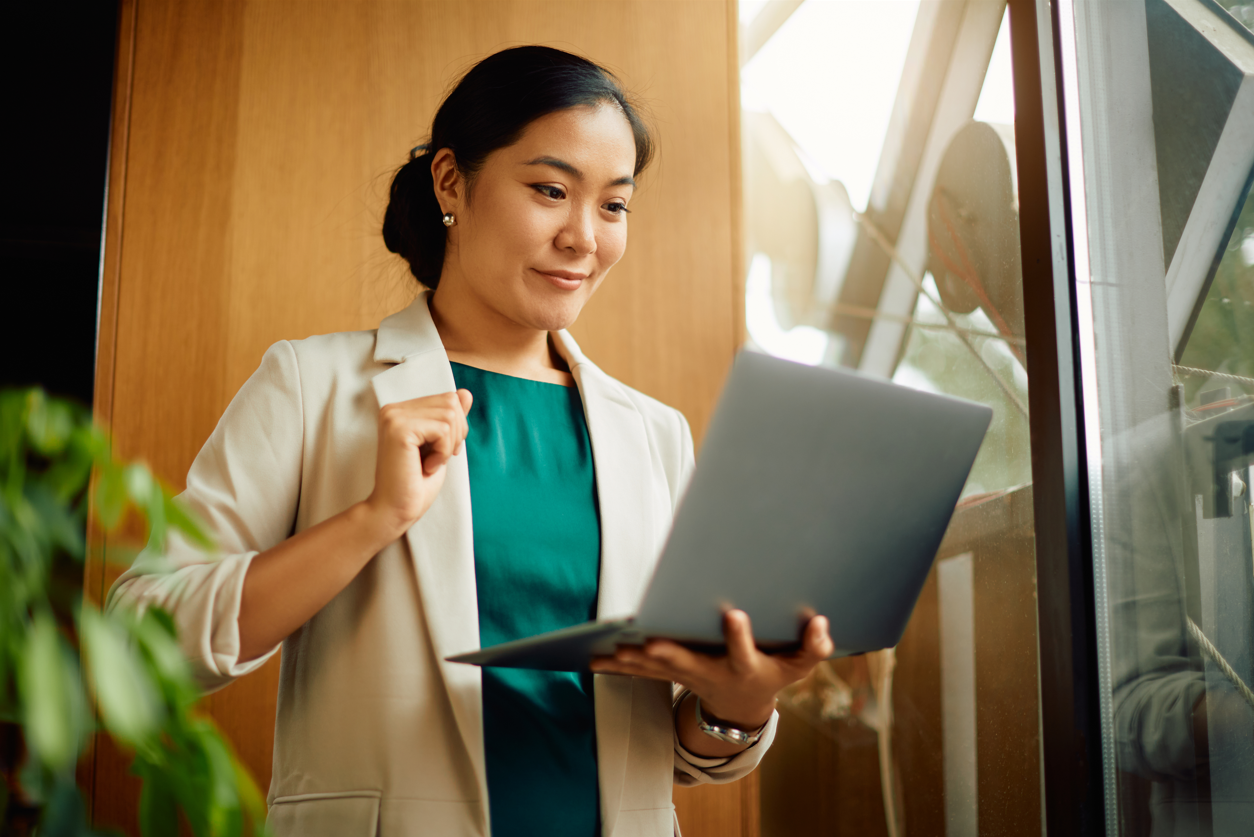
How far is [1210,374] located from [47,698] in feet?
3.81

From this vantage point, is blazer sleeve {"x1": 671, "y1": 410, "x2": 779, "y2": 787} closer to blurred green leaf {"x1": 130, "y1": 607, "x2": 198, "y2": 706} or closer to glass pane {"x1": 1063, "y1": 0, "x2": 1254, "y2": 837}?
glass pane {"x1": 1063, "y1": 0, "x2": 1254, "y2": 837}

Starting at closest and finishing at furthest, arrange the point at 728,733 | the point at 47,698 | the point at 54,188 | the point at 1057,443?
the point at 47,698 < the point at 728,733 < the point at 1057,443 < the point at 54,188

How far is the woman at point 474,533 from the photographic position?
0.85 meters

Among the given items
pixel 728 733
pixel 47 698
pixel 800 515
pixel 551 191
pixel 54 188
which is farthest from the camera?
pixel 54 188

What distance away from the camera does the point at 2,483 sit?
1.31 feet

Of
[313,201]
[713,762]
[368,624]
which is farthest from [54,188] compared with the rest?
[713,762]

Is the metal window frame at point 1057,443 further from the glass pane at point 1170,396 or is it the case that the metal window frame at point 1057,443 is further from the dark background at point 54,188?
the dark background at point 54,188

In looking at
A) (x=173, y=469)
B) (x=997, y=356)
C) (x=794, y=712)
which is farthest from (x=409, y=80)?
(x=794, y=712)

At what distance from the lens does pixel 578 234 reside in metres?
1.06

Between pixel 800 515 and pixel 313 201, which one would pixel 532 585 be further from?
pixel 313 201

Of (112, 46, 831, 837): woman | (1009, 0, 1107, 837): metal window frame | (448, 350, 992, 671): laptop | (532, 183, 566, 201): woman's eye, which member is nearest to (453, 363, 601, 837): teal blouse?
(112, 46, 831, 837): woman

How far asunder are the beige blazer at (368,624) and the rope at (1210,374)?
2.17ft

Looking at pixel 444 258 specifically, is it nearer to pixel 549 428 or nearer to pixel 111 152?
pixel 549 428

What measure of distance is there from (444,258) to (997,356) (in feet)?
2.87
